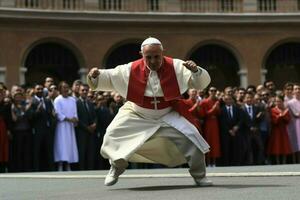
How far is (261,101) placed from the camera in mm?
18344

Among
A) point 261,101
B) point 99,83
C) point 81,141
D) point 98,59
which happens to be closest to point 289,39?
point 98,59

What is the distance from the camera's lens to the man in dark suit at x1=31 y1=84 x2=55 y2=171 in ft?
53.2

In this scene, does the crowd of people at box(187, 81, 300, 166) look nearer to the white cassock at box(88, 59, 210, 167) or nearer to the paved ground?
the paved ground

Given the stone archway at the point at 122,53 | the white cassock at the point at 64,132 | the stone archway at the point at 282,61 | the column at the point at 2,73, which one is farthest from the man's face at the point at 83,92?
the stone archway at the point at 282,61

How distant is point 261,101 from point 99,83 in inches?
378

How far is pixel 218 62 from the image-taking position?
1352 inches

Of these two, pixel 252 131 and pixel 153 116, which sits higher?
pixel 153 116

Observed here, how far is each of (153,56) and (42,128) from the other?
772cm

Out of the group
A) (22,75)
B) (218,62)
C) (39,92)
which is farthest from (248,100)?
(218,62)

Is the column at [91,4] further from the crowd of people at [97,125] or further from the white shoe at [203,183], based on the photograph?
the white shoe at [203,183]

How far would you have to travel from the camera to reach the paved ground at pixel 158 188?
791cm

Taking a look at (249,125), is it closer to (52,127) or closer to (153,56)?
(52,127)

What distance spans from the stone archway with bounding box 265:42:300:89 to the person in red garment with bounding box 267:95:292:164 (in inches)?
623

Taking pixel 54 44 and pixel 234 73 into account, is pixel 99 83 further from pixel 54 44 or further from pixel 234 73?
pixel 234 73
